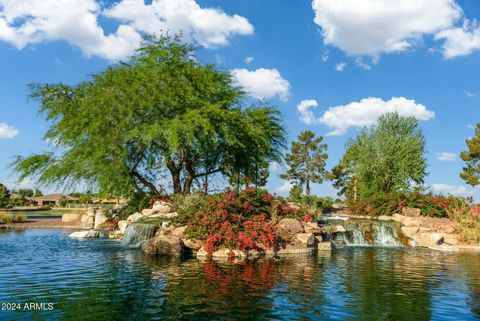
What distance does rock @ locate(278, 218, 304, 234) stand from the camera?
71.1ft

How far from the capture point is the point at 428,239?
25.9 metres

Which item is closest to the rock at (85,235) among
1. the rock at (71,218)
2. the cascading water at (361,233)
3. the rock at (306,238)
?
the rock at (71,218)

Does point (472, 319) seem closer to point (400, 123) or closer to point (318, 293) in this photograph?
point (318, 293)

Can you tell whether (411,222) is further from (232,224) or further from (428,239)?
(232,224)

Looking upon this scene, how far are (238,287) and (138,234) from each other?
12.3 m

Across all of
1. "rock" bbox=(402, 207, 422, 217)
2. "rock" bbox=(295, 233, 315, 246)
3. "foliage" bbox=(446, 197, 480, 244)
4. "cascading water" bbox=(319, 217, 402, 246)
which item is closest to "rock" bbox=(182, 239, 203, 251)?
"rock" bbox=(295, 233, 315, 246)

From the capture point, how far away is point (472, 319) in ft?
30.3

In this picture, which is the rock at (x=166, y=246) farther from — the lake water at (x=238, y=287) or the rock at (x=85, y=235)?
the rock at (x=85, y=235)

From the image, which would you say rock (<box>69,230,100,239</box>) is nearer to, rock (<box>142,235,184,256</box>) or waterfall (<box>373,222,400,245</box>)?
rock (<box>142,235,184,256</box>)

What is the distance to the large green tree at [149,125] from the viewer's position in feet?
93.1

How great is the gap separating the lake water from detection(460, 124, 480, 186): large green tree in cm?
4707

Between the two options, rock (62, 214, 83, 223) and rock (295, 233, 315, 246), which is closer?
rock (295, 233, 315, 246)

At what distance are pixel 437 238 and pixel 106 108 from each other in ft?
74.6

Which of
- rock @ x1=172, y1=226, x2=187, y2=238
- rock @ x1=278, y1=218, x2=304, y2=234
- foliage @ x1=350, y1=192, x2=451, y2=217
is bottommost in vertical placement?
rock @ x1=172, y1=226, x2=187, y2=238
